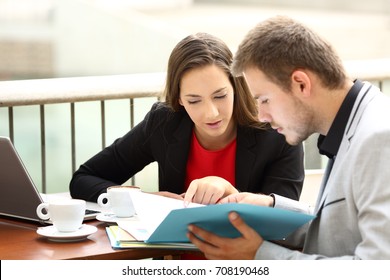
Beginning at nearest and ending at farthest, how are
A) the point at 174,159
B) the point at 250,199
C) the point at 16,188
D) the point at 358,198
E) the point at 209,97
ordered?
the point at 358,198
the point at 250,199
the point at 16,188
the point at 209,97
the point at 174,159

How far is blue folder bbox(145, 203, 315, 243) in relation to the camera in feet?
5.03

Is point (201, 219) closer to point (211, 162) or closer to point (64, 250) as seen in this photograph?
point (64, 250)

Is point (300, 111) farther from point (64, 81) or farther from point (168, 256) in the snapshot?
point (64, 81)

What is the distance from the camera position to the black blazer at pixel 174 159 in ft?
7.42

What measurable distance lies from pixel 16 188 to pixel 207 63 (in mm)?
689

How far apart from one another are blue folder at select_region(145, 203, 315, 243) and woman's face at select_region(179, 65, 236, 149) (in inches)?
23.4

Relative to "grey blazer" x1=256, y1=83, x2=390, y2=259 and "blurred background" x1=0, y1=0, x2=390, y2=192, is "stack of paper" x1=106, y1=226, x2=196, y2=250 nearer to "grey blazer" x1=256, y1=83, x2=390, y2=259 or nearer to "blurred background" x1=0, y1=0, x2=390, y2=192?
"grey blazer" x1=256, y1=83, x2=390, y2=259

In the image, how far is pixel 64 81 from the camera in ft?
10.5

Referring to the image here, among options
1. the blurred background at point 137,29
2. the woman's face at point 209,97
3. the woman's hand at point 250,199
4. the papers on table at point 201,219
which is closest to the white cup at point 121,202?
the papers on table at point 201,219

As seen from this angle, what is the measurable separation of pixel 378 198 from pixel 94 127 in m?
2.09

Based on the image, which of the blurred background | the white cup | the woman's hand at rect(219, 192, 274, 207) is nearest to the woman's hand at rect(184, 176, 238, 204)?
the woman's hand at rect(219, 192, 274, 207)

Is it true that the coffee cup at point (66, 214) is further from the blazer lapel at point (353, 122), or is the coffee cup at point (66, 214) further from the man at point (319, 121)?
the blazer lapel at point (353, 122)

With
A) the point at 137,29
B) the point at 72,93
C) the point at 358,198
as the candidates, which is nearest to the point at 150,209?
the point at 358,198

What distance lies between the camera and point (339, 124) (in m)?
1.65
